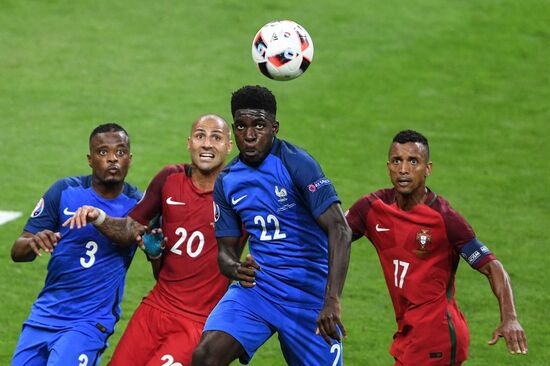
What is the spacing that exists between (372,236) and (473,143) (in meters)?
9.08

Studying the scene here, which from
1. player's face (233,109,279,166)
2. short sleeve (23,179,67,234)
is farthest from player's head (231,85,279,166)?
short sleeve (23,179,67,234)

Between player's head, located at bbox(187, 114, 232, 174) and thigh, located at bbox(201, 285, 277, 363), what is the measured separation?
4.29 feet

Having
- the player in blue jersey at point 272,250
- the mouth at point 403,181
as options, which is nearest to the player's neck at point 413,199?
the mouth at point 403,181

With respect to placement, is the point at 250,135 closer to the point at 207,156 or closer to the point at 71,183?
the point at 207,156

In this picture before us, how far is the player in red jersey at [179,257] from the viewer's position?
9.30m

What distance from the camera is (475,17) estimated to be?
22.3m

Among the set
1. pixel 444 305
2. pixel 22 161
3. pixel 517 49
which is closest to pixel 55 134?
pixel 22 161

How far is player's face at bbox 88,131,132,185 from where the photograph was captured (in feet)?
31.8

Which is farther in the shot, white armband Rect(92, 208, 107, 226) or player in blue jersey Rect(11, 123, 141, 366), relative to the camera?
player in blue jersey Rect(11, 123, 141, 366)

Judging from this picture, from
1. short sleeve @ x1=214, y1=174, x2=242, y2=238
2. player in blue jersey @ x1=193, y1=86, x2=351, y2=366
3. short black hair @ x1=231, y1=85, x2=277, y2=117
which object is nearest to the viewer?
player in blue jersey @ x1=193, y1=86, x2=351, y2=366

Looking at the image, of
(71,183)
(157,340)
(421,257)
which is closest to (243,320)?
(157,340)

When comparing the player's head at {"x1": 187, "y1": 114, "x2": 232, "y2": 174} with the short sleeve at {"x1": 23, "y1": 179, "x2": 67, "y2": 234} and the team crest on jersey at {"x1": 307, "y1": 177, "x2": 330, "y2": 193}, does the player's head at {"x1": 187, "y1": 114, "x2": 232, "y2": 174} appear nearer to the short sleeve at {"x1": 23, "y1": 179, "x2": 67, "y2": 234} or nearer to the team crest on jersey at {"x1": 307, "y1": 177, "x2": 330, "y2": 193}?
the short sleeve at {"x1": 23, "y1": 179, "x2": 67, "y2": 234}

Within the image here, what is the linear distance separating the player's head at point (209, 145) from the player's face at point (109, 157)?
558mm

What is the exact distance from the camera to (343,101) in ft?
63.9
